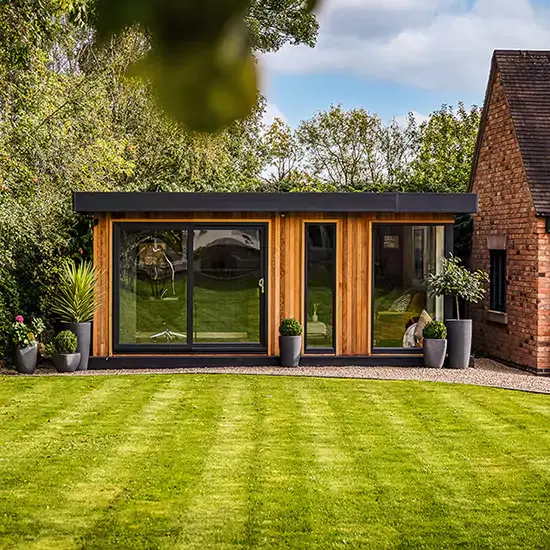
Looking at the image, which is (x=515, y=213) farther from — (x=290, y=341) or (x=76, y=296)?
(x=76, y=296)

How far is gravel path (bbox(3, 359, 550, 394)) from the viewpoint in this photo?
11.6 meters

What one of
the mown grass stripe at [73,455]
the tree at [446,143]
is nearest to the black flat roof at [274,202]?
the mown grass stripe at [73,455]

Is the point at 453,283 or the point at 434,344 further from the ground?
the point at 453,283

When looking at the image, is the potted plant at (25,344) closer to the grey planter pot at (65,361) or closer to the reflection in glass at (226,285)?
the grey planter pot at (65,361)

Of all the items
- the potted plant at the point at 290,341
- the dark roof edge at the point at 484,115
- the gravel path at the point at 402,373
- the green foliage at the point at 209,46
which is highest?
the dark roof edge at the point at 484,115

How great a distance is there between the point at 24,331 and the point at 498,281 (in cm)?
746

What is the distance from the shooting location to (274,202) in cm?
1260

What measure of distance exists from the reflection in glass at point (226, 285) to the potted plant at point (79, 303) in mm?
1553

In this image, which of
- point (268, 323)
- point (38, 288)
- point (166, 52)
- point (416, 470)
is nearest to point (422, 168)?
point (268, 323)


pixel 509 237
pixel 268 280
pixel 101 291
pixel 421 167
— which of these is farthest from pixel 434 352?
pixel 421 167

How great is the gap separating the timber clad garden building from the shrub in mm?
378

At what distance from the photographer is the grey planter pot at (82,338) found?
12391 millimetres

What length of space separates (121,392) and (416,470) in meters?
4.75

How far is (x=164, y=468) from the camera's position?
6863 mm
